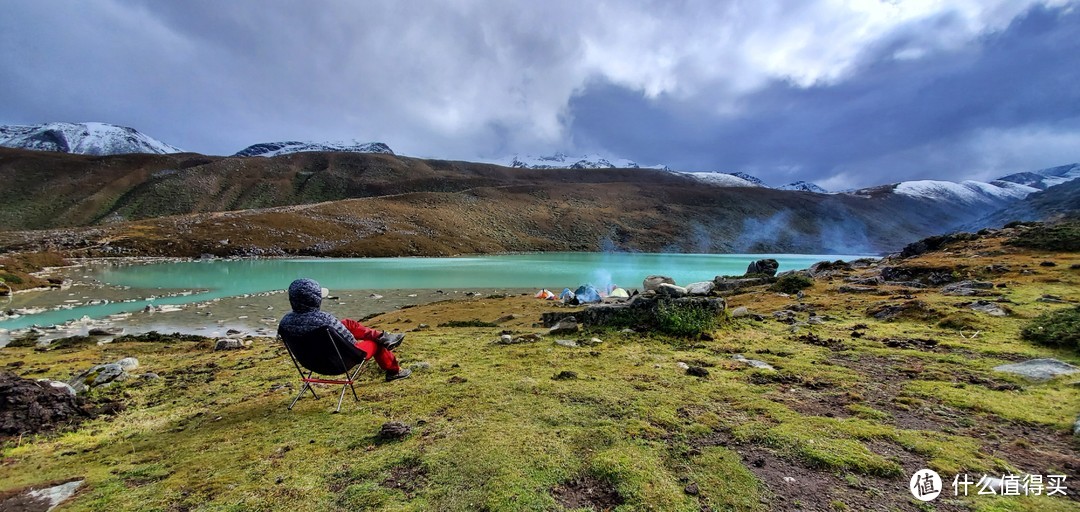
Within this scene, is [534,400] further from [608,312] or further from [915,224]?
[915,224]

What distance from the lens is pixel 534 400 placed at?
5594mm

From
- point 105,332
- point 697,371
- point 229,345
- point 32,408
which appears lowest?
point 105,332

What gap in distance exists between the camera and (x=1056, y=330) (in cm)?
796

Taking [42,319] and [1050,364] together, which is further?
[42,319]

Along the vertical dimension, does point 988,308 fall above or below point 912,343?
above

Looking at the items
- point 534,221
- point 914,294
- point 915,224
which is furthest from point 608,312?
point 915,224

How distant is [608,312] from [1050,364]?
7359 millimetres

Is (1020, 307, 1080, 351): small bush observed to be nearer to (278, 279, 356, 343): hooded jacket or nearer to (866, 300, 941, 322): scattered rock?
(866, 300, 941, 322): scattered rock

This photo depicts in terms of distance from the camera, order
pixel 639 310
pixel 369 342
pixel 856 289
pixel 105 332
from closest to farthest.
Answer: pixel 369 342 < pixel 639 310 < pixel 105 332 < pixel 856 289

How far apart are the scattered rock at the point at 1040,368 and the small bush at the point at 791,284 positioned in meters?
13.3

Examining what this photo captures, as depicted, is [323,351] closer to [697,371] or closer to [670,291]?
[697,371]

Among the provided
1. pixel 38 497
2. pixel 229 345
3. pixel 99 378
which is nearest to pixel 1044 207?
pixel 229 345

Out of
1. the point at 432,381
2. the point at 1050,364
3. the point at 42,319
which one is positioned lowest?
the point at 42,319

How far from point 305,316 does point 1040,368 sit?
10783 millimetres
